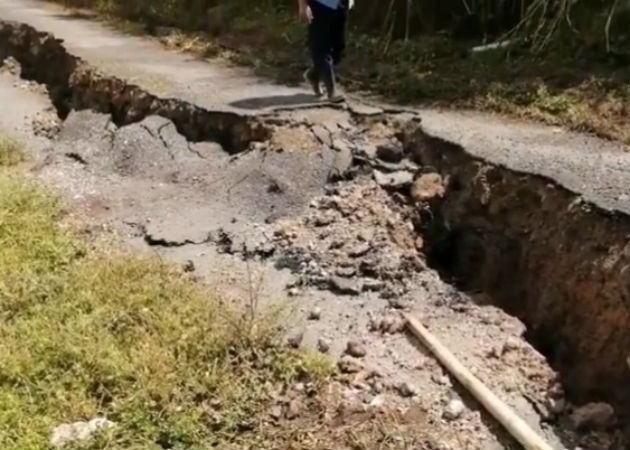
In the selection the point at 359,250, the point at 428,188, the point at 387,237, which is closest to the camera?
the point at 359,250

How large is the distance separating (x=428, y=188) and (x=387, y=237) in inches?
19.2

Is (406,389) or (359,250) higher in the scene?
(359,250)

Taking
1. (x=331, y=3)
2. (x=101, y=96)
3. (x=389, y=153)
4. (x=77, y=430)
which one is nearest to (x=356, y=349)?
(x=77, y=430)

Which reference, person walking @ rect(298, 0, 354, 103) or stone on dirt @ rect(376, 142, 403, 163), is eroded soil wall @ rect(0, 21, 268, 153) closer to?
person walking @ rect(298, 0, 354, 103)

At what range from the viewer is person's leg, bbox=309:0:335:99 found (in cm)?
627

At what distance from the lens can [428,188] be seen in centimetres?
555

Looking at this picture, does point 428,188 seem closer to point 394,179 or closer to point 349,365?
point 394,179

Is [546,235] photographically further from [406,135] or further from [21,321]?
[21,321]

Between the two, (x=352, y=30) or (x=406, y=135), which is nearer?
(x=406, y=135)

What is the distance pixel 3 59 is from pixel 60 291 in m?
6.39

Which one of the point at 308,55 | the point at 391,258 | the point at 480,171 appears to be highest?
the point at 308,55

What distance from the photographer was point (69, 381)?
4043 mm

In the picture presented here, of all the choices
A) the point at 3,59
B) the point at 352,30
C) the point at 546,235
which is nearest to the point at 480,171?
the point at 546,235

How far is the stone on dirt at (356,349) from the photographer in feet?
14.0
